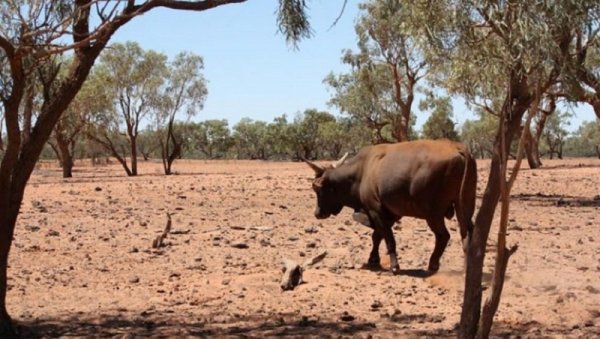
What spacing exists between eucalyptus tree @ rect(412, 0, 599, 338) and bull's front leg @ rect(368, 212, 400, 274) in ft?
13.1

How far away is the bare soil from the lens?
759 cm

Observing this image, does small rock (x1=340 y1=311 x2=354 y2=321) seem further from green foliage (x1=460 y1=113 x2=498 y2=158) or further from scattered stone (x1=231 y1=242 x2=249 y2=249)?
green foliage (x1=460 y1=113 x2=498 y2=158)

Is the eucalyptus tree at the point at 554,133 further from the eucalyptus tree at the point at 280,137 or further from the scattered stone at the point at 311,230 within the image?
→ the scattered stone at the point at 311,230

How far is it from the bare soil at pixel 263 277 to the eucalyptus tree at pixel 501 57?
1332 mm

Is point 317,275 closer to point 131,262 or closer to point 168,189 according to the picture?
point 131,262

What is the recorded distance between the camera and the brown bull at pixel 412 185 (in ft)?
32.1

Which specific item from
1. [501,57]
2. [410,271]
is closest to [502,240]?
[501,57]

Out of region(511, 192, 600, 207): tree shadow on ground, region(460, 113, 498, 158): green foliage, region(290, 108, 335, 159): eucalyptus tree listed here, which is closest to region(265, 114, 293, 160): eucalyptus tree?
region(290, 108, 335, 159): eucalyptus tree

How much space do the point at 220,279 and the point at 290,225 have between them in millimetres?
5064

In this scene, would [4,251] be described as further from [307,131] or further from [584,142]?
[584,142]

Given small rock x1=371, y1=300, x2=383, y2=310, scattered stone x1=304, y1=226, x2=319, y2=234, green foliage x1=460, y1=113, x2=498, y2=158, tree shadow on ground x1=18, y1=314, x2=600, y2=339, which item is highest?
green foliage x1=460, y1=113, x2=498, y2=158

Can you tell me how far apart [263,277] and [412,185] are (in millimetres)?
2291

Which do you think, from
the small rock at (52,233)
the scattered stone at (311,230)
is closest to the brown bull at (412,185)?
the scattered stone at (311,230)

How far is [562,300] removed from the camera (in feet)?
25.9
